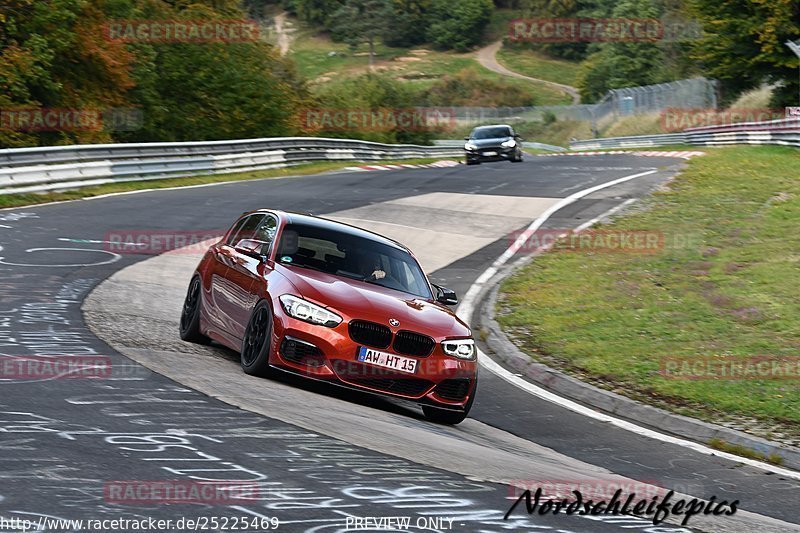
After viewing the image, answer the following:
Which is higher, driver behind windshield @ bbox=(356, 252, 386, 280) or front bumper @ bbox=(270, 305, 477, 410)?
driver behind windshield @ bbox=(356, 252, 386, 280)

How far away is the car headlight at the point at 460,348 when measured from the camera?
30.3ft

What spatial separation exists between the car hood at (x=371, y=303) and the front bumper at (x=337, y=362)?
0.22m

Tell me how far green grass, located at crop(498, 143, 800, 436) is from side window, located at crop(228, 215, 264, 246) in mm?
3756

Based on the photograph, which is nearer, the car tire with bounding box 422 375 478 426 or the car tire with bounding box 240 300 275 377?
the car tire with bounding box 240 300 275 377

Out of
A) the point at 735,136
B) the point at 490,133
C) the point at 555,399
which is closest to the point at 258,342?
the point at 555,399

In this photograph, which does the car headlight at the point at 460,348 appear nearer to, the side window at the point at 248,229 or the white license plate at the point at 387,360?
the white license plate at the point at 387,360

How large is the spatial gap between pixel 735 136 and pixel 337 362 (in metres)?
40.5

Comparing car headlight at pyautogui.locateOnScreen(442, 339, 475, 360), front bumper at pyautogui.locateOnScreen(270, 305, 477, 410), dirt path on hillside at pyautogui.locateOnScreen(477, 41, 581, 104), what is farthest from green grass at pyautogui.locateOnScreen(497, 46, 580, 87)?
front bumper at pyautogui.locateOnScreen(270, 305, 477, 410)

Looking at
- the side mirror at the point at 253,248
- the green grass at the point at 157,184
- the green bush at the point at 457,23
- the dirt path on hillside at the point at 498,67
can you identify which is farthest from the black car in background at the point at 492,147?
the green bush at the point at 457,23

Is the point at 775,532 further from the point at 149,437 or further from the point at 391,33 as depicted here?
the point at 391,33

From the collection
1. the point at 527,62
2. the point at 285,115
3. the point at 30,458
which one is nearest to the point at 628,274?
the point at 30,458

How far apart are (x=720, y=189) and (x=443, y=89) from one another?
99.2 meters

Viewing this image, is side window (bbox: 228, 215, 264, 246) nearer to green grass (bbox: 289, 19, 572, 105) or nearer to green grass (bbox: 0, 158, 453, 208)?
green grass (bbox: 0, 158, 453, 208)

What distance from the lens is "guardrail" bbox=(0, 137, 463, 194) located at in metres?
24.1
